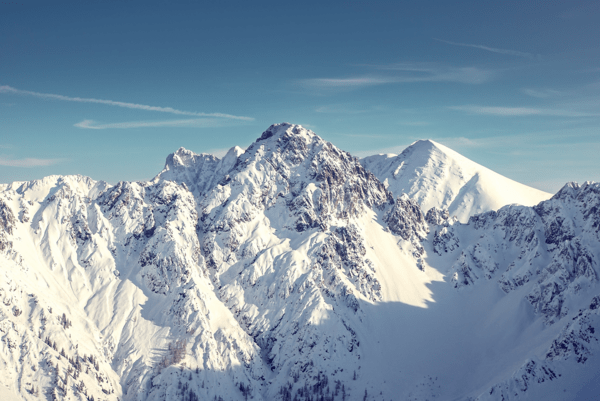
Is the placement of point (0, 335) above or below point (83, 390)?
above

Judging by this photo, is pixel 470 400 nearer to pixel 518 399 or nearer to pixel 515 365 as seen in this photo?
pixel 518 399

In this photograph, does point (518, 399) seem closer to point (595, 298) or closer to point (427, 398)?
point (427, 398)

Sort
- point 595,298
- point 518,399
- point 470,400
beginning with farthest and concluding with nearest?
1. point 595,298
2. point 470,400
3. point 518,399

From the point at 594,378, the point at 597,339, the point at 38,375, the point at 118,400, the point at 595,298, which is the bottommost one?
the point at 118,400

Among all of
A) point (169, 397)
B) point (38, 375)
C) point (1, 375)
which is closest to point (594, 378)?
point (169, 397)

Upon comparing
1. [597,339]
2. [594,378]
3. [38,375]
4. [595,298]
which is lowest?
[38,375]

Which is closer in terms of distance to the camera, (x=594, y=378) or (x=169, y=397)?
(x=594, y=378)

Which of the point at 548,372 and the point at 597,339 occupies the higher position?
the point at 597,339

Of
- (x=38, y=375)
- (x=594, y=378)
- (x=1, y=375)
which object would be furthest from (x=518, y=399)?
(x=1, y=375)

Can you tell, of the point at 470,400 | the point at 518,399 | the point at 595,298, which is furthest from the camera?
the point at 595,298
